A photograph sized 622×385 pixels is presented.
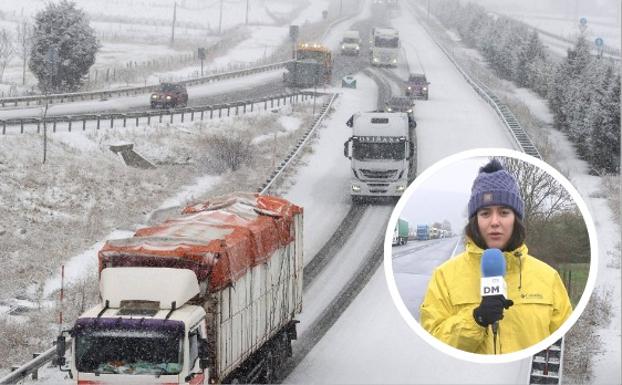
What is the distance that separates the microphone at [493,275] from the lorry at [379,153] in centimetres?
4086

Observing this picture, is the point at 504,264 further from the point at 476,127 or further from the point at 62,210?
the point at 476,127

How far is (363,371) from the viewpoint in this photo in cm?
2439

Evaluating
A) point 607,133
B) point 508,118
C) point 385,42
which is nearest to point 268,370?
point 607,133

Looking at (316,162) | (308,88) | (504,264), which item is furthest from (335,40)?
(504,264)

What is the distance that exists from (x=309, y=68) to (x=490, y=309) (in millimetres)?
85367

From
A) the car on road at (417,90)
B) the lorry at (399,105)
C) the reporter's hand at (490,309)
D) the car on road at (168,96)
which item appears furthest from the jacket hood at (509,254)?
the car on road at (417,90)

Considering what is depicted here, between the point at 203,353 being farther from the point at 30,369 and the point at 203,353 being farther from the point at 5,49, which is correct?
the point at 5,49

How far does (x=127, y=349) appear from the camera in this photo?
15.1m

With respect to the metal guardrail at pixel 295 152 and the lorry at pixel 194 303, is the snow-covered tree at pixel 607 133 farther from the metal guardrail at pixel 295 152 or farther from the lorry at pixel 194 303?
the lorry at pixel 194 303

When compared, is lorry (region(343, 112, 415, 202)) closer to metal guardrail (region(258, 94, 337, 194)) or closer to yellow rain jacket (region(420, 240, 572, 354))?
metal guardrail (region(258, 94, 337, 194))

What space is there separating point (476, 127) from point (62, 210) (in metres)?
31.6

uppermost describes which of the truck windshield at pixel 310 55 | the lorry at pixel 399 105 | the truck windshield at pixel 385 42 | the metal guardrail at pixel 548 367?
the truck windshield at pixel 385 42

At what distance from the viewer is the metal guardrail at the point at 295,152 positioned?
152 feet

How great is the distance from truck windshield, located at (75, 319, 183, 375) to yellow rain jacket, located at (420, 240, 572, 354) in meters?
11.6
